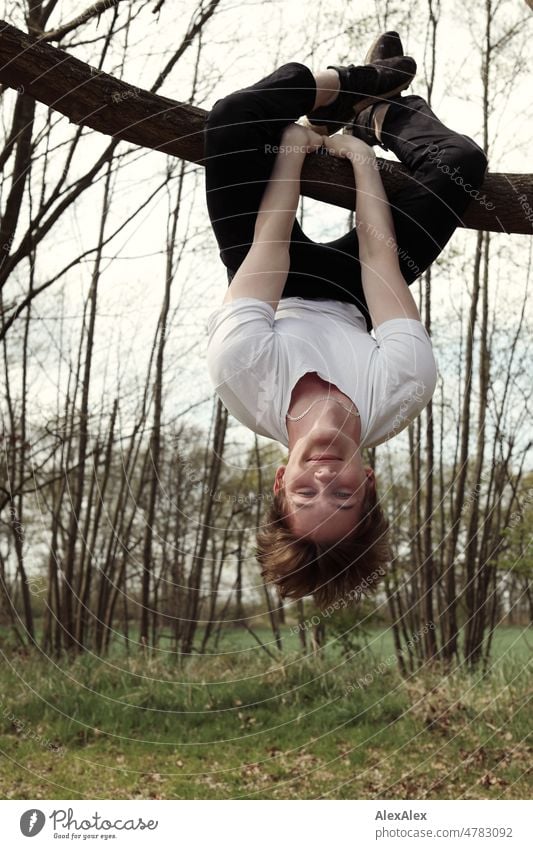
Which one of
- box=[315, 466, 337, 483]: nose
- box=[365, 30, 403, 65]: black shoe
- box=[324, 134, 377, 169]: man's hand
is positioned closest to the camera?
box=[315, 466, 337, 483]: nose

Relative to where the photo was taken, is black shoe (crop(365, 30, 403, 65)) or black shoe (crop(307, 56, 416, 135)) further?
black shoe (crop(365, 30, 403, 65))

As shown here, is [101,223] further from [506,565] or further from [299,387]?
[506,565]

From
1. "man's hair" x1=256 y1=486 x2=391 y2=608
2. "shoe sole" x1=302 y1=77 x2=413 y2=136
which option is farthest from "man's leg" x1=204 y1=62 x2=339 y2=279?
"man's hair" x1=256 y1=486 x2=391 y2=608

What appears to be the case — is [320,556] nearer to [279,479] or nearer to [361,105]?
[279,479]

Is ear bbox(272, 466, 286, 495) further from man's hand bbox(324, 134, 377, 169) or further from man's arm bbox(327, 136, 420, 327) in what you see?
man's hand bbox(324, 134, 377, 169)

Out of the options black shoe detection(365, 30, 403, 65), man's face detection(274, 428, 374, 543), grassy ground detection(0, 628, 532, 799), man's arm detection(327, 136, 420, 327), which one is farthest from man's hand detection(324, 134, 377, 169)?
grassy ground detection(0, 628, 532, 799)

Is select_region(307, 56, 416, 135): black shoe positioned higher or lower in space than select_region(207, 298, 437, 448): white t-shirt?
higher

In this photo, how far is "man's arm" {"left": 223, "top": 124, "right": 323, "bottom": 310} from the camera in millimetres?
2541

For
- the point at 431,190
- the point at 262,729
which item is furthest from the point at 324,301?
the point at 262,729

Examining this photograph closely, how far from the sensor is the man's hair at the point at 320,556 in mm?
2621

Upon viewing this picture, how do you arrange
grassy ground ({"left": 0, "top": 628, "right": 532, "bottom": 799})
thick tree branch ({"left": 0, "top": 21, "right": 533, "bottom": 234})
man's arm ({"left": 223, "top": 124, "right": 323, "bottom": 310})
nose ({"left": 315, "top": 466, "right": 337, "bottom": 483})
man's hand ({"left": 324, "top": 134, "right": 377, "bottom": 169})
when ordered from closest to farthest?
nose ({"left": 315, "top": 466, "right": 337, "bottom": 483}) < man's arm ({"left": 223, "top": 124, "right": 323, "bottom": 310}) < thick tree branch ({"left": 0, "top": 21, "right": 533, "bottom": 234}) < man's hand ({"left": 324, "top": 134, "right": 377, "bottom": 169}) < grassy ground ({"left": 0, "top": 628, "right": 532, "bottom": 799})

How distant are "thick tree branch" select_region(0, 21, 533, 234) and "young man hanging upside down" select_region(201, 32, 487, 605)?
0.25 ft

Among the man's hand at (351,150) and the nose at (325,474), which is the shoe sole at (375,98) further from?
the nose at (325,474)

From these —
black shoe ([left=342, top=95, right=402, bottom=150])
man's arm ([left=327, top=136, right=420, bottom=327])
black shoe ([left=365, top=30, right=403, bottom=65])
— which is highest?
black shoe ([left=365, top=30, right=403, bottom=65])
